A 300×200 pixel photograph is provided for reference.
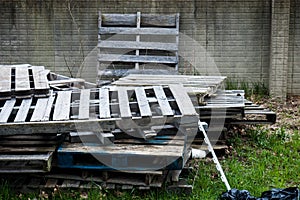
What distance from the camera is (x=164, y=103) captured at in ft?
12.7

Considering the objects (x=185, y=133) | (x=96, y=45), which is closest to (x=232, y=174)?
(x=185, y=133)

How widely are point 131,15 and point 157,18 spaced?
1.46 ft

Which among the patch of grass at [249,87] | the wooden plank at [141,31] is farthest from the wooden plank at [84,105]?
the patch of grass at [249,87]

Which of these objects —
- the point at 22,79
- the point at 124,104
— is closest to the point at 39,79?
the point at 22,79

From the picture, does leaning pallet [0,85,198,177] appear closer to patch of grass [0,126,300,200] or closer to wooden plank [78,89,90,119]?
wooden plank [78,89,90,119]

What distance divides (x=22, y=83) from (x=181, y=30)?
372 cm

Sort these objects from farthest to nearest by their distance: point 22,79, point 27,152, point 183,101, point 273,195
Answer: point 22,79 → point 183,101 → point 27,152 → point 273,195

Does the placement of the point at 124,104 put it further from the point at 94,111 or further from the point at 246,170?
the point at 246,170

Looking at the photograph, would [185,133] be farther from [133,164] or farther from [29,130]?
[29,130]

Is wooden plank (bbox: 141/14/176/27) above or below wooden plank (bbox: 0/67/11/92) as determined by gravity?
above

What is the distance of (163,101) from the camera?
393cm

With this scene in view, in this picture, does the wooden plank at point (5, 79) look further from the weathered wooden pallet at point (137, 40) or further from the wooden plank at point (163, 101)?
the weathered wooden pallet at point (137, 40)

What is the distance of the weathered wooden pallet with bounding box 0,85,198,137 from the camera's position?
3.48 m

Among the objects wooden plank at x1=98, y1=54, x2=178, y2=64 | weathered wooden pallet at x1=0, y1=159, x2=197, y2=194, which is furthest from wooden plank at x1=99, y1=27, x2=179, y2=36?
weathered wooden pallet at x1=0, y1=159, x2=197, y2=194
